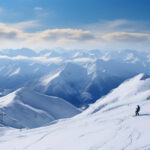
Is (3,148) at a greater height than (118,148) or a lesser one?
greater

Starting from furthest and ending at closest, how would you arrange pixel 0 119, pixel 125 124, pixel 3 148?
pixel 0 119, pixel 3 148, pixel 125 124

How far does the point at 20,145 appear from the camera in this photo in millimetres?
37469

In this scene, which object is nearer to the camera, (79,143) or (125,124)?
(79,143)

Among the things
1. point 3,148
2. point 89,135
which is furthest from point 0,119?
point 89,135

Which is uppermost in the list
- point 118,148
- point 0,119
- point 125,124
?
point 0,119

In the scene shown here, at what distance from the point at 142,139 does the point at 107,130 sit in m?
7.63

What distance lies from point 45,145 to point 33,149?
198 centimetres

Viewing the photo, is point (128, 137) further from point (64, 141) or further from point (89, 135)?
point (64, 141)

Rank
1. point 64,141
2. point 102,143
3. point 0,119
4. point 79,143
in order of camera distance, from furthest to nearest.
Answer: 1. point 0,119
2. point 64,141
3. point 79,143
4. point 102,143

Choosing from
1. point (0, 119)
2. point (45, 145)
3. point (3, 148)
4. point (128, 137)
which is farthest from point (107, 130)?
point (0, 119)

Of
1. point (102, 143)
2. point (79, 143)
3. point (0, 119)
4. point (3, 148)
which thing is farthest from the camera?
point (0, 119)

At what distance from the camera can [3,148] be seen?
3922 centimetres

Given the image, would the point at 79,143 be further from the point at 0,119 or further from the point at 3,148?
the point at 0,119

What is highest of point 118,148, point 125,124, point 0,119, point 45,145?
point 0,119
